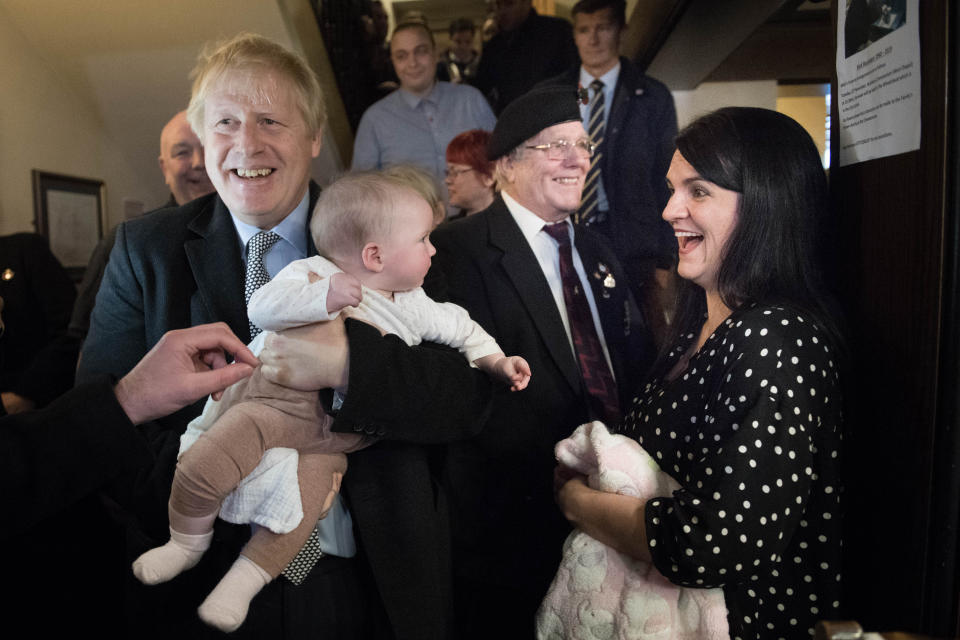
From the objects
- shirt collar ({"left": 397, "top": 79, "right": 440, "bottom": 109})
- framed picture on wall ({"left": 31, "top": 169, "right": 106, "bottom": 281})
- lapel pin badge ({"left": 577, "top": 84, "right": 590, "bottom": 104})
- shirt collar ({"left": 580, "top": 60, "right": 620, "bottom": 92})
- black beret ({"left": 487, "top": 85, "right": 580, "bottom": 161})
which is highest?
shirt collar ({"left": 397, "top": 79, "right": 440, "bottom": 109})

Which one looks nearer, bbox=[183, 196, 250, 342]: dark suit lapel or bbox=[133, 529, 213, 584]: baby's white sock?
bbox=[133, 529, 213, 584]: baby's white sock

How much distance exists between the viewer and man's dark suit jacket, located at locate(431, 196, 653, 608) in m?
1.44

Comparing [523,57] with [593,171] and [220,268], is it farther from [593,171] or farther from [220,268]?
[220,268]

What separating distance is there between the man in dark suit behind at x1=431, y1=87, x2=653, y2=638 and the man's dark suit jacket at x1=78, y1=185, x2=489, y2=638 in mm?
157

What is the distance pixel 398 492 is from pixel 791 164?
0.95 meters

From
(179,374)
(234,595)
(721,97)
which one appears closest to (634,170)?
(721,97)

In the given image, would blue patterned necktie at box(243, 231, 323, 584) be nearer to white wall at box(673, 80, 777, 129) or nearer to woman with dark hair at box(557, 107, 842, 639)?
woman with dark hair at box(557, 107, 842, 639)

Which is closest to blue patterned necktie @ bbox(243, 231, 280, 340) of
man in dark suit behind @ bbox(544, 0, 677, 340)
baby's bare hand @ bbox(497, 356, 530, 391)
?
baby's bare hand @ bbox(497, 356, 530, 391)

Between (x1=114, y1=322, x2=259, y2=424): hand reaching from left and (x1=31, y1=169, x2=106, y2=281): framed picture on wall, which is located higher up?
(x1=31, y1=169, x2=106, y2=281): framed picture on wall

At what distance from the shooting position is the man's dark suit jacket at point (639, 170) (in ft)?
4.47

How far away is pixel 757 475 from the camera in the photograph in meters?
1.02

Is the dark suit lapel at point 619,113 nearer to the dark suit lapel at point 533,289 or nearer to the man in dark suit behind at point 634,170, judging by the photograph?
the man in dark suit behind at point 634,170

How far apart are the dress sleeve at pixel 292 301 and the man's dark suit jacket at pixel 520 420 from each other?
1.24 ft

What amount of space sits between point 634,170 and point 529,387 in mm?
540
